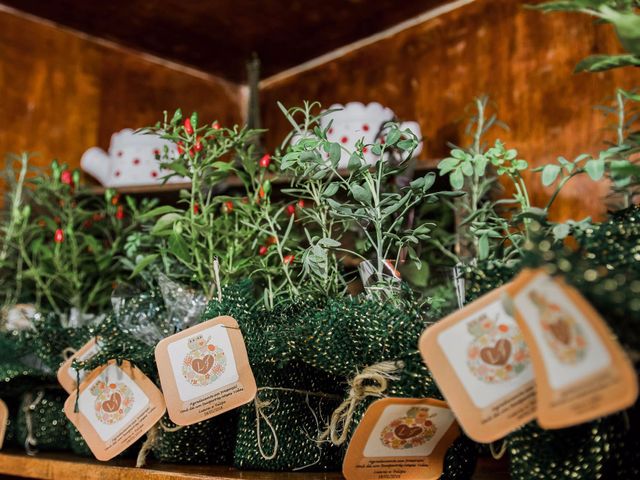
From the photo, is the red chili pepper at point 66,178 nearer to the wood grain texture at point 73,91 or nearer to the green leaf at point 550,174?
the wood grain texture at point 73,91

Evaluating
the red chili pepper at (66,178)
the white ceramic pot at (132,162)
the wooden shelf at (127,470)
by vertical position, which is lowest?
the wooden shelf at (127,470)

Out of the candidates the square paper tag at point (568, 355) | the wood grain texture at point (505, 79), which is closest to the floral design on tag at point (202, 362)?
the square paper tag at point (568, 355)

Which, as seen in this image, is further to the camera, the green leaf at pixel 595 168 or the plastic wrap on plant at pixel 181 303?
the plastic wrap on plant at pixel 181 303

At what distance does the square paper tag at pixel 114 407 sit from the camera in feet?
3.18

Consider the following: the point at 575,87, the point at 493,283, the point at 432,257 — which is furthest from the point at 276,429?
the point at 575,87

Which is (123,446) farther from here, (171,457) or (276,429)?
(276,429)

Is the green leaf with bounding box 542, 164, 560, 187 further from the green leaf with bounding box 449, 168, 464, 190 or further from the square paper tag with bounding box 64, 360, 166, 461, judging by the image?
the square paper tag with bounding box 64, 360, 166, 461

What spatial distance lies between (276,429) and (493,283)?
1.26 ft

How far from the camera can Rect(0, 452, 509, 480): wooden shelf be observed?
0.87 m

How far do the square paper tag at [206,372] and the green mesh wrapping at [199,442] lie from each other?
12cm

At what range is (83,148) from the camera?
1859mm

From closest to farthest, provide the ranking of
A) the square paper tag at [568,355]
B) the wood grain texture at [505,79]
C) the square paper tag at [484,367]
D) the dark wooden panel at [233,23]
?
the square paper tag at [568,355], the square paper tag at [484,367], the wood grain texture at [505,79], the dark wooden panel at [233,23]

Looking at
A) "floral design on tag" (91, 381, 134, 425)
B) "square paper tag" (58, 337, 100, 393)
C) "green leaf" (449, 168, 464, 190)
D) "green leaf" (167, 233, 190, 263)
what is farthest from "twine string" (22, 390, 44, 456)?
"green leaf" (449, 168, 464, 190)

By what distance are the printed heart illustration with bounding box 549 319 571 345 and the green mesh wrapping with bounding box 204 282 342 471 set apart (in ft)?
1.40
